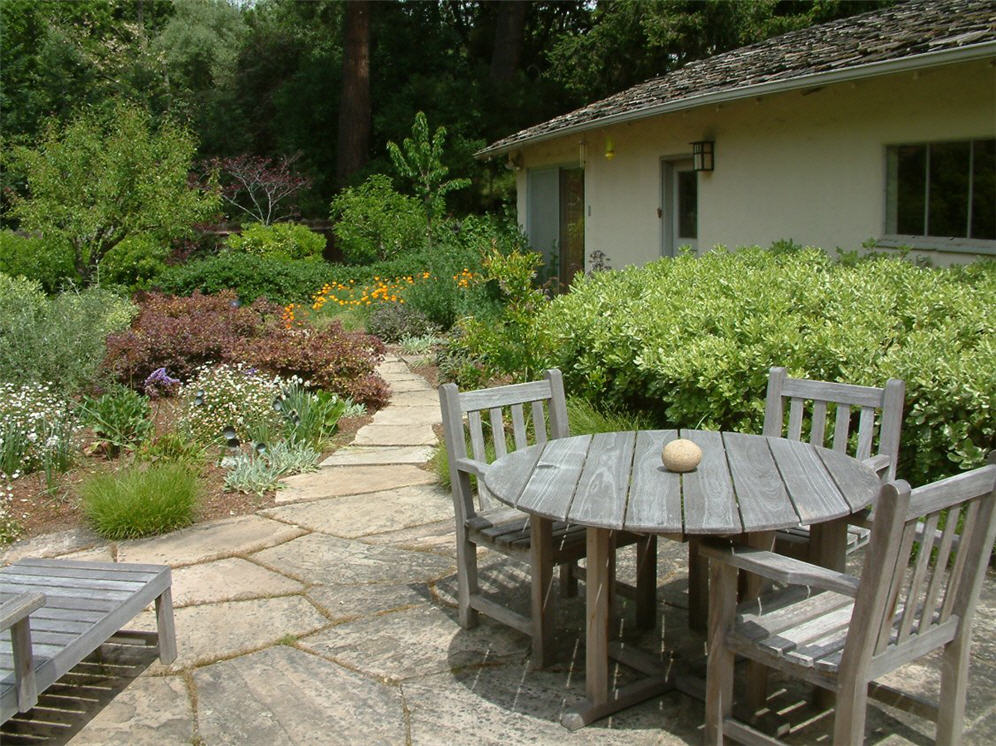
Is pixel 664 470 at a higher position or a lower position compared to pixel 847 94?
lower

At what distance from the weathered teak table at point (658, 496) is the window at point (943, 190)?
203 inches

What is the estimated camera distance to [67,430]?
6281 mm

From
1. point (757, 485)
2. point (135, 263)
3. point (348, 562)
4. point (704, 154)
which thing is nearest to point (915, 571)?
point (757, 485)

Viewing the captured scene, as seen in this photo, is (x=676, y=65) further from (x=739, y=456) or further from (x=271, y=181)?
(x=739, y=456)

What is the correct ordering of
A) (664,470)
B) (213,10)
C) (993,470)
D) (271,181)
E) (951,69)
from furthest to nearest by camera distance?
(213,10), (271,181), (951,69), (664,470), (993,470)

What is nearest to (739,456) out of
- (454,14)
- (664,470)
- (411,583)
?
(664,470)

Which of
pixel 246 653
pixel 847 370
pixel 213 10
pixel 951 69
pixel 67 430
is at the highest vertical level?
pixel 213 10

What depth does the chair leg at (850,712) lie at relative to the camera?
2502 mm

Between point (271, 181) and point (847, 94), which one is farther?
point (271, 181)

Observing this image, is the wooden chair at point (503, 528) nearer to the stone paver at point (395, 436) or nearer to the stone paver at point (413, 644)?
the stone paver at point (413, 644)

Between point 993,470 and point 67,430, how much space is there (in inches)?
224

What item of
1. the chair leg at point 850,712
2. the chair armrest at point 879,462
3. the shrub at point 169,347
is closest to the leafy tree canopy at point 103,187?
the shrub at point 169,347

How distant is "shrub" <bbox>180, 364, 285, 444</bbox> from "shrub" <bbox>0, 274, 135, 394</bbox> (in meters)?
1.11

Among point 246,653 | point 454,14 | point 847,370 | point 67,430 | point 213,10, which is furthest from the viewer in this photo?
point 213,10
